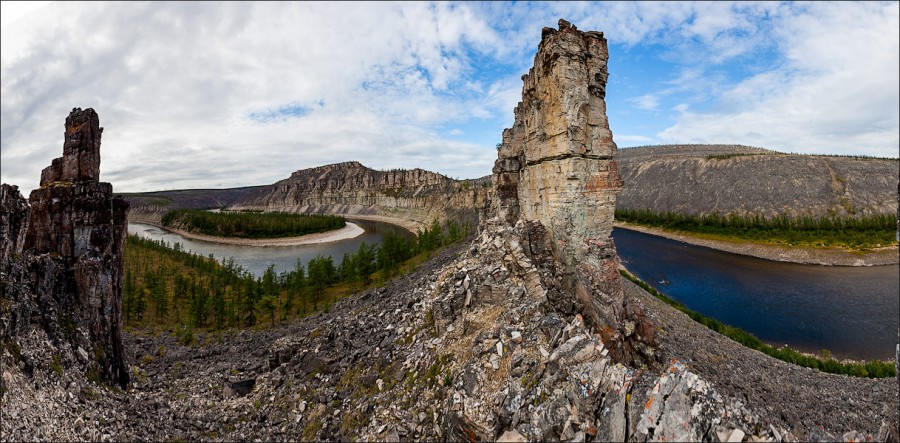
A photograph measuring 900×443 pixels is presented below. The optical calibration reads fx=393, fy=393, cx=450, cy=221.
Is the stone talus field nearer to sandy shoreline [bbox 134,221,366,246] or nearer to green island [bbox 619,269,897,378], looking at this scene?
green island [bbox 619,269,897,378]

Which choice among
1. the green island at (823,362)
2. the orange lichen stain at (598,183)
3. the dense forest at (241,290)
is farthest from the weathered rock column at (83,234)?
the green island at (823,362)

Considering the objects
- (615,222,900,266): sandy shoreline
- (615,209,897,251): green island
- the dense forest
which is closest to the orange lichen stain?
the dense forest

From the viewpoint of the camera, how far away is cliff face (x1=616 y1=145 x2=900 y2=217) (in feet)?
321

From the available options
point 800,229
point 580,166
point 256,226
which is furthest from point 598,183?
point 256,226

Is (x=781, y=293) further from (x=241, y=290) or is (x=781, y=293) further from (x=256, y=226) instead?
(x=256, y=226)

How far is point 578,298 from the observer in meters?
16.9

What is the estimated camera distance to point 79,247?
17.3 metres

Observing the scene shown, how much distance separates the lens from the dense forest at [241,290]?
→ 36531 millimetres

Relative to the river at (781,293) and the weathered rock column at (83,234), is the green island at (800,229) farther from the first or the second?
the weathered rock column at (83,234)

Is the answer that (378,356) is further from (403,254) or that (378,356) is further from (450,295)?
(403,254)

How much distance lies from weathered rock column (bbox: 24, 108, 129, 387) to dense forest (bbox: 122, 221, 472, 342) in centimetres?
1248

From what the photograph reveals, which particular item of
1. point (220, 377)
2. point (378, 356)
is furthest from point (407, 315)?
point (220, 377)

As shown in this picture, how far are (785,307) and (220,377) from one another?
60.2 m

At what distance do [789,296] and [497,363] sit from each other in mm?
60254
